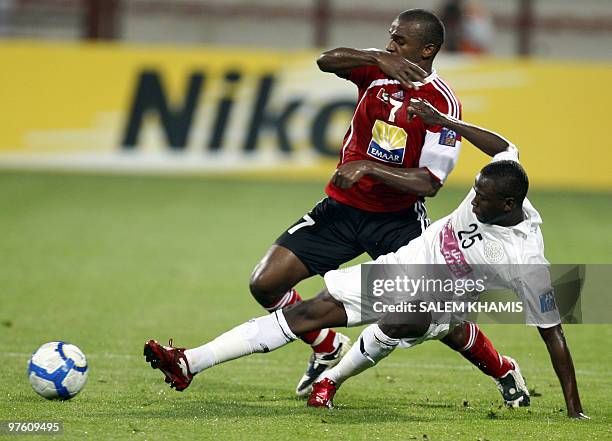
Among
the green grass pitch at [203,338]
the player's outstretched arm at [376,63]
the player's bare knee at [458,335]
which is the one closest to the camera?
the green grass pitch at [203,338]

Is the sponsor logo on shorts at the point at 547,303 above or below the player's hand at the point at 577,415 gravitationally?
above

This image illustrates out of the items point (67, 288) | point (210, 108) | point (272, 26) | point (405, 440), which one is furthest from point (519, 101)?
point (405, 440)

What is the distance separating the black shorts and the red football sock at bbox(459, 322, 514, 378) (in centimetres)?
68

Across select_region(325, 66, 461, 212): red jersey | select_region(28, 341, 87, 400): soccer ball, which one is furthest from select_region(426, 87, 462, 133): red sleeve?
select_region(28, 341, 87, 400): soccer ball

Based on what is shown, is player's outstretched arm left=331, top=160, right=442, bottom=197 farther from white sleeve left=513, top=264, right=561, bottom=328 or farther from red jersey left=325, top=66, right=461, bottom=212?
white sleeve left=513, top=264, right=561, bottom=328

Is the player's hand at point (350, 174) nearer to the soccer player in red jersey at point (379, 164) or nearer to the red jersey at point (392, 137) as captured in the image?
the soccer player in red jersey at point (379, 164)

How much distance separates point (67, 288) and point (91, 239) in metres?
2.90

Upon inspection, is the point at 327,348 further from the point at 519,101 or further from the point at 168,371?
the point at 519,101

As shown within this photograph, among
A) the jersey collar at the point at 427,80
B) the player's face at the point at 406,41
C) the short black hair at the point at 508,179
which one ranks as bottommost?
the short black hair at the point at 508,179

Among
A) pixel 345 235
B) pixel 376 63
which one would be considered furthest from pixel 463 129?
pixel 345 235

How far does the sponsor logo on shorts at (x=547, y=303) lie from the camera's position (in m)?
6.11

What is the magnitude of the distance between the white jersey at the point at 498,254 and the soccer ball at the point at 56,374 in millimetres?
1471

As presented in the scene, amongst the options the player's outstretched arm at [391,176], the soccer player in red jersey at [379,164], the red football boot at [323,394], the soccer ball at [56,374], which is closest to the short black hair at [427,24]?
the soccer player in red jersey at [379,164]

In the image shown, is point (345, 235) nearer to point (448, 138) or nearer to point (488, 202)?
point (448, 138)
